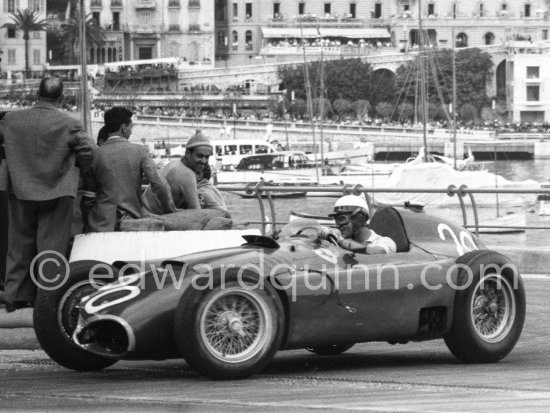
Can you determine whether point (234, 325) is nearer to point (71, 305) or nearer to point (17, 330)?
point (71, 305)

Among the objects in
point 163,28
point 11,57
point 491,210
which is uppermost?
point 163,28

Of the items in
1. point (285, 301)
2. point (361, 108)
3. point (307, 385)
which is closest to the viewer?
point (307, 385)

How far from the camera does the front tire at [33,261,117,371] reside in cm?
997

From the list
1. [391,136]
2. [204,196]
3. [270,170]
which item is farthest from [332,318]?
[391,136]

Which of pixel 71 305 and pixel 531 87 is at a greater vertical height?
pixel 531 87

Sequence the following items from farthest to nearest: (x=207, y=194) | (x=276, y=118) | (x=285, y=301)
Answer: (x=276, y=118) < (x=207, y=194) < (x=285, y=301)

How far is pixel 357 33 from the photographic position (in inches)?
6885

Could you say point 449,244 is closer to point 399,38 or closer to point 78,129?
point 78,129

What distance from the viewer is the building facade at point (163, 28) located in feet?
556

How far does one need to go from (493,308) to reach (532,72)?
149651 millimetres

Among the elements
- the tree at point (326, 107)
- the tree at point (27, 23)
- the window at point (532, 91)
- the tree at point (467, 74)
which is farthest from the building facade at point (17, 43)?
the window at point (532, 91)

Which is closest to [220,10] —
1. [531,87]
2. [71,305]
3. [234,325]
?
[531,87]

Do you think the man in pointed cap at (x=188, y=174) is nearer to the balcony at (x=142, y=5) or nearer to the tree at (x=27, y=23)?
the tree at (x=27, y=23)

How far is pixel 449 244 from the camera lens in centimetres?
1074
